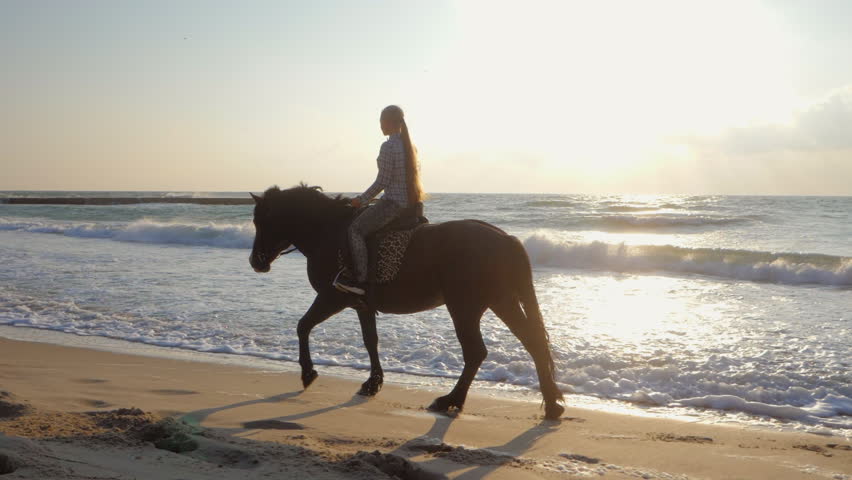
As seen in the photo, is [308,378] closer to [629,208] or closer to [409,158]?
[409,158]

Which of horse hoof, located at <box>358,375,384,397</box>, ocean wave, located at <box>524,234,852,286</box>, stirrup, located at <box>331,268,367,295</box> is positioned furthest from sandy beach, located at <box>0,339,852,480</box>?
ocean wave, located at <box>524,234,852,286</box>

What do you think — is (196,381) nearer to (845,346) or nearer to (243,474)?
(243,474)

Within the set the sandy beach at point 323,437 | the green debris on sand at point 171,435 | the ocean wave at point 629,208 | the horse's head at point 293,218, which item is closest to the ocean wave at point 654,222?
the ocean wave at point 629,208

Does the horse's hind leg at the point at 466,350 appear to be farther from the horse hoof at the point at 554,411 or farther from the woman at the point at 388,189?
the woman at the point at 388,189

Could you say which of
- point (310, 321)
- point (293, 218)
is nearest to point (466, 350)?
point (310, 321)

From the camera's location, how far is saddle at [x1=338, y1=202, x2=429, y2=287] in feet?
19.5

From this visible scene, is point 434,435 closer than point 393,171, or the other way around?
point 434,435

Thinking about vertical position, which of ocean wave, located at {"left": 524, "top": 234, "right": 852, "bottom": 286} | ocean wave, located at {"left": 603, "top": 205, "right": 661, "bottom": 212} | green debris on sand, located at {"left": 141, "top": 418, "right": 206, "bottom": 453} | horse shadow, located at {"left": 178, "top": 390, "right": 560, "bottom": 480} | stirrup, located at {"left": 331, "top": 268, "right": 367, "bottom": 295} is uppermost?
ocean wave, located at {"left": 603, "top": 205, "right": 661, "bottom": 212}

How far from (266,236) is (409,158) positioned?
1.60m

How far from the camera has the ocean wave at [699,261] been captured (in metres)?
15.6

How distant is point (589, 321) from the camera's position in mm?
9453

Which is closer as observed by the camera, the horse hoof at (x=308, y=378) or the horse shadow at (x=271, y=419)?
the horse shadow at (x=271, y=419)

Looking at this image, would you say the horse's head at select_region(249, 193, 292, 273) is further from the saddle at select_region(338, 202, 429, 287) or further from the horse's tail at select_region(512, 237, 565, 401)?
the horse's tail at select_region(512, 237, 565, 401)

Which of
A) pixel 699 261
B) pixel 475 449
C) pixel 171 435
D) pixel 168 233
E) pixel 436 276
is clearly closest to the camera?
pixel 171 435
